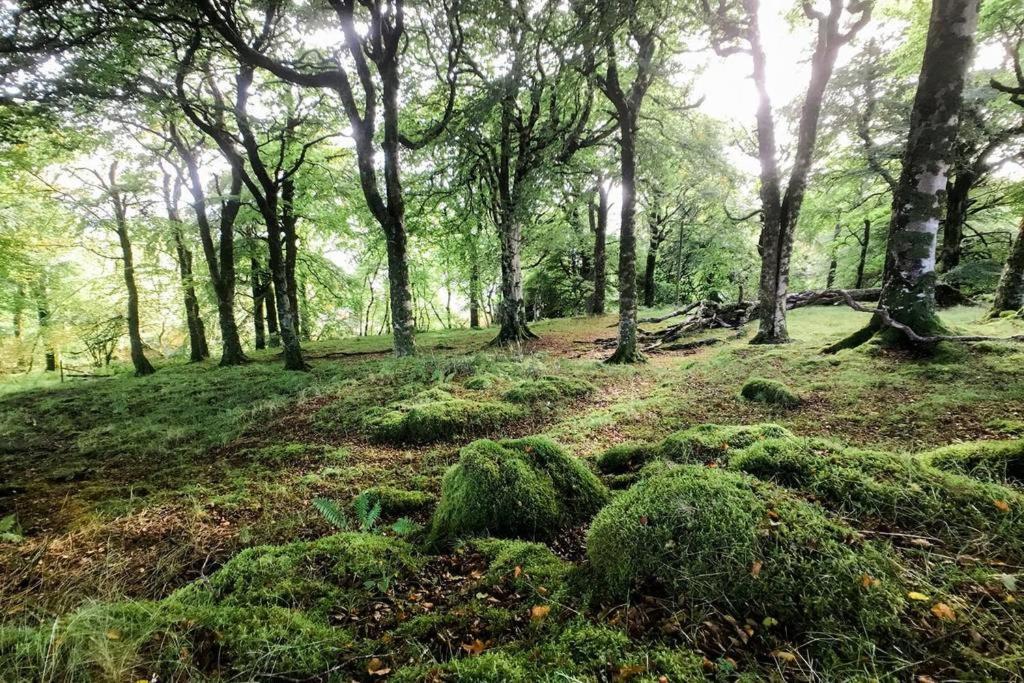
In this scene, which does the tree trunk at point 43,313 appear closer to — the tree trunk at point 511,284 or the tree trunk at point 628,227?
the tree trunk at point 511,284

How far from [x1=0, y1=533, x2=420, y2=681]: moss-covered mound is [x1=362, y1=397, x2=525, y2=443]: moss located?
3.10m

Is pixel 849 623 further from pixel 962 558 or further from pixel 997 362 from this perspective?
pixel 997 362

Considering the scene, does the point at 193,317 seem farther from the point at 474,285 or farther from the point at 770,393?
the point at 770,393

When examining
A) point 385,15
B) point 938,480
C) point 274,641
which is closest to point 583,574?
point 274,641

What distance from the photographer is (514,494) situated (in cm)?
312

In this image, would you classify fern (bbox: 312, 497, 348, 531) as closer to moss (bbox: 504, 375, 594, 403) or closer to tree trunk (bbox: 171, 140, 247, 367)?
moss (bbox: 504, 375, 594, 403)

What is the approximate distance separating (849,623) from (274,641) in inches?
103

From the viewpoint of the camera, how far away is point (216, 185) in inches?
667

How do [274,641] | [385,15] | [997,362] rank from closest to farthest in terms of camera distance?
1. [274,641]
2. [997,362]
3. [385,15]

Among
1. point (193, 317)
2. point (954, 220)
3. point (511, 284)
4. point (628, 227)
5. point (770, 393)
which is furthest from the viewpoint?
point (193, 317)

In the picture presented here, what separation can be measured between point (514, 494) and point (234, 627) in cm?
183

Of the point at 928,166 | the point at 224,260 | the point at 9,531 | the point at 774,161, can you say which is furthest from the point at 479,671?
the point at 224,260

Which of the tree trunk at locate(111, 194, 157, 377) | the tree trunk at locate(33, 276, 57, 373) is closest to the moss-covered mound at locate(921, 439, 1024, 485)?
the tree trunk at locate(111, 194, 157, 377)

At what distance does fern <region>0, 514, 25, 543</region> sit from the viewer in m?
3.56
